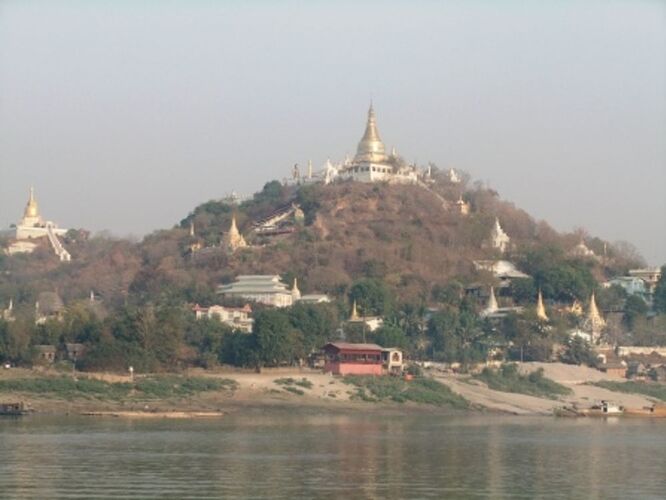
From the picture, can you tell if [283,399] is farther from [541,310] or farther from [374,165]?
[374,165]

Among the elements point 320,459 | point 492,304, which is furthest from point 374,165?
point 320,459

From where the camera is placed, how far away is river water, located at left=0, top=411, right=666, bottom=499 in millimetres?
35125

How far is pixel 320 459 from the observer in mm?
41656

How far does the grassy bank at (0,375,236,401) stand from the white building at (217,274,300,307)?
20.7 meters

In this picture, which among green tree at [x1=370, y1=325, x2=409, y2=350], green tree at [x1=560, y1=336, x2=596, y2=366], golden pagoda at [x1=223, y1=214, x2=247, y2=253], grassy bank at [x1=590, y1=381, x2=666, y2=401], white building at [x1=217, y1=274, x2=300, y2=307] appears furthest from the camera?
golden pagoda at [x1=223, y1=214, x2=247, y2=253]

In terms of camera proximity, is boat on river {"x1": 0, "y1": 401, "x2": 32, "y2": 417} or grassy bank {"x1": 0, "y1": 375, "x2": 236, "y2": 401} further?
grassy bank {"x1": 0, "y1": 375, "x2": 236, "y2": 401}

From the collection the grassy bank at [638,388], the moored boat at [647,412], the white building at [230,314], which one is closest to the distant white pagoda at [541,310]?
the grassy bank at [638,388]

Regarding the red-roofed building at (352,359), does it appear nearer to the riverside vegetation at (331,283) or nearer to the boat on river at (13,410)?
the riverside vegetation at (331,283)

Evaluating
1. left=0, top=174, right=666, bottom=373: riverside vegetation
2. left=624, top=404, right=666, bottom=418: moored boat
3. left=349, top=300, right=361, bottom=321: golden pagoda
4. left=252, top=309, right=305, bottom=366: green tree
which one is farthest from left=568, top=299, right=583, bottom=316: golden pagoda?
left=252, top=309, right=305, bottom=366: green tree

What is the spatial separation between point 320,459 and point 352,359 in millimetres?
28502

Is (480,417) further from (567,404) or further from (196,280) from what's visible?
(196,280)

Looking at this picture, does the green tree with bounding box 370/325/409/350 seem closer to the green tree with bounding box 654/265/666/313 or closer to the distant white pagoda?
the distant white pagoda

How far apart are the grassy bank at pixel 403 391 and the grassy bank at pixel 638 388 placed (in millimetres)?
10937

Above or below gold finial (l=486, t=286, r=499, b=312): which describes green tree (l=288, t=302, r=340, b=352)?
below
